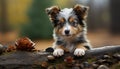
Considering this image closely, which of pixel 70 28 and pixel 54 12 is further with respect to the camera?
pixel 54 12

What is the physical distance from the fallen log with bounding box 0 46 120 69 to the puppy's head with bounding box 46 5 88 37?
0.36m

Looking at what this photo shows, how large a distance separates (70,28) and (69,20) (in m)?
0.19

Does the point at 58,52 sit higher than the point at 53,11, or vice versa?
the point at 53,11

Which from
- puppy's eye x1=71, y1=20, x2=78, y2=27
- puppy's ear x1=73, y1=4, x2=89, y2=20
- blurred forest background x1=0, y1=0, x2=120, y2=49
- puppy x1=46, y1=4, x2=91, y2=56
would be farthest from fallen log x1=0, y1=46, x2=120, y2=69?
blurred forest background x1=0, y1=0, x2=120, y2=49

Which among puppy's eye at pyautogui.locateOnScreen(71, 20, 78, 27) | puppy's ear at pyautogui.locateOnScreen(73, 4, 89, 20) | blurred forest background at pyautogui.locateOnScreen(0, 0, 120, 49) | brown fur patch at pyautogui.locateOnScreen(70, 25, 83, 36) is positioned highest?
blurred forest background at pyautogui.locateOnScreen(0, 0, 120, 49)

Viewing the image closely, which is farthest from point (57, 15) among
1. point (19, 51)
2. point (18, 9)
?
point (18, 9)

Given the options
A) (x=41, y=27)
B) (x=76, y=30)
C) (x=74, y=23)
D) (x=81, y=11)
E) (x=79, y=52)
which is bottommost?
(x=79, y=52)

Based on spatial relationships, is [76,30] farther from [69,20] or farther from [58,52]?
[58,52]

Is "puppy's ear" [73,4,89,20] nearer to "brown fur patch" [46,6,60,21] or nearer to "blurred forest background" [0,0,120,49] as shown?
"brown fur patch" [46,6,60,21]

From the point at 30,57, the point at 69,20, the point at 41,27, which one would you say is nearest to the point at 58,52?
the point at 30,57

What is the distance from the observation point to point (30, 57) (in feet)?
26.4

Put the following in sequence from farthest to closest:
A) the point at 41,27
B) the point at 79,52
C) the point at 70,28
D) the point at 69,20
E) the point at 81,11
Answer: the point at 41,27 < the point at 81,11 < the point at 69,20 < the point at 70,28 < the point at 79,52

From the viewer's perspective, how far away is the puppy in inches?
320

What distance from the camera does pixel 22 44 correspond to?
26.8 feet
